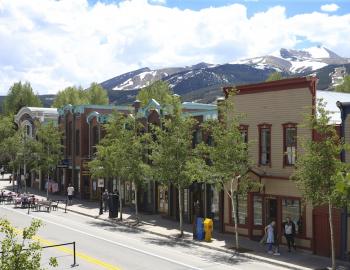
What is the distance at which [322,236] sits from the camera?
2469cm

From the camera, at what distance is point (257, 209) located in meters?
29.0

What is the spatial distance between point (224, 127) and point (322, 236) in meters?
7.28

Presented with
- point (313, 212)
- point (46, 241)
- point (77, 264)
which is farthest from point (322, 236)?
point (46, 241)

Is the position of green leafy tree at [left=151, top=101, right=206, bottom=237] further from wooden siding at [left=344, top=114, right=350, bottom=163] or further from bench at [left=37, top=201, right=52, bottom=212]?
bench at [left=37, top=201, right=52, bottom=212]

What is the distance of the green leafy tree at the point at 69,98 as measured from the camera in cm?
10444

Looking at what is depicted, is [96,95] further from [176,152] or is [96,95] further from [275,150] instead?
[275,150]

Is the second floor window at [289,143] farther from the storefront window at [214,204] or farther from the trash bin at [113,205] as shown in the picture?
the trash bin at [113,205]

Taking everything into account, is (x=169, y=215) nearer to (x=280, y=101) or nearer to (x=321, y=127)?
(x=280, y=101)

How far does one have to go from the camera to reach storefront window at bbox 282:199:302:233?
26375mm

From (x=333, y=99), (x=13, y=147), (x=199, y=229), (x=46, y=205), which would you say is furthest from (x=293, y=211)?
(x=13, y=147)

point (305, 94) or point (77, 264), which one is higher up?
point (305, 94)

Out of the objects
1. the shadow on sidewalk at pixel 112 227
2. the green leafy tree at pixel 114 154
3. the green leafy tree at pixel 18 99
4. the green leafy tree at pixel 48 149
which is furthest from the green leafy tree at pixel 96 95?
the shadow on sidewalk at pixel 112 227

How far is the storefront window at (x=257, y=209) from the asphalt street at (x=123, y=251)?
12.2ft

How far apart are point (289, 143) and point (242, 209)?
16.6 feet
